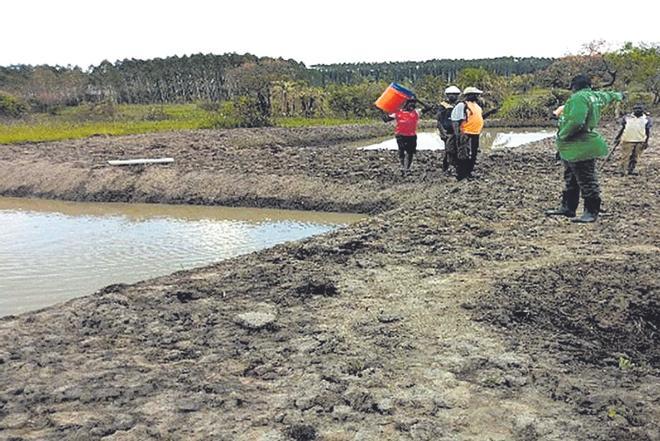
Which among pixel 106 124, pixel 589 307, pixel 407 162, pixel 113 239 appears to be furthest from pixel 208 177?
pixel 106 124

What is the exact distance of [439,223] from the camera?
7.59 meters

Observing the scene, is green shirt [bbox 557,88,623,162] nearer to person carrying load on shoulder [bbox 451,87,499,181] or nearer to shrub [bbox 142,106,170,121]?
person carrying load on shoulder [bbox 451,87,499,181]

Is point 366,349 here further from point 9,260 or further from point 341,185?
point 341,185

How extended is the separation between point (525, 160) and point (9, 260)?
383 inches

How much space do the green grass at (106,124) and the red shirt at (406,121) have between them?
50.3ft

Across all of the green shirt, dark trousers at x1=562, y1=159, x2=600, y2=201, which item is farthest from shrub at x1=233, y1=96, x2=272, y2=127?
the green shirt

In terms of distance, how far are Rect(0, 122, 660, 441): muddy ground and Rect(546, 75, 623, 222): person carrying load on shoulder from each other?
467mm

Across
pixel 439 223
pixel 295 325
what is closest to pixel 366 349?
pixel 295 325

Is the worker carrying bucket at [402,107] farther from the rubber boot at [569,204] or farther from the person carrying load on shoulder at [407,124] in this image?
the rubber boot at [569,204]

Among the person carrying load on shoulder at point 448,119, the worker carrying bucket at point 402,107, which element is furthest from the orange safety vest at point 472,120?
the worker carrying bucket at point 402,107

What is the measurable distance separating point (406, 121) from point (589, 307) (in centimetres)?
725

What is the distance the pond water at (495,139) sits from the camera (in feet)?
76.0

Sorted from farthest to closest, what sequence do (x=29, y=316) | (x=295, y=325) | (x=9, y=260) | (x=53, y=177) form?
(x=53, y=177) → (x=9, y=260) → (x=29, y=316) → (x=295, y=325)

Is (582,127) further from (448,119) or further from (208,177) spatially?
(208,177)
